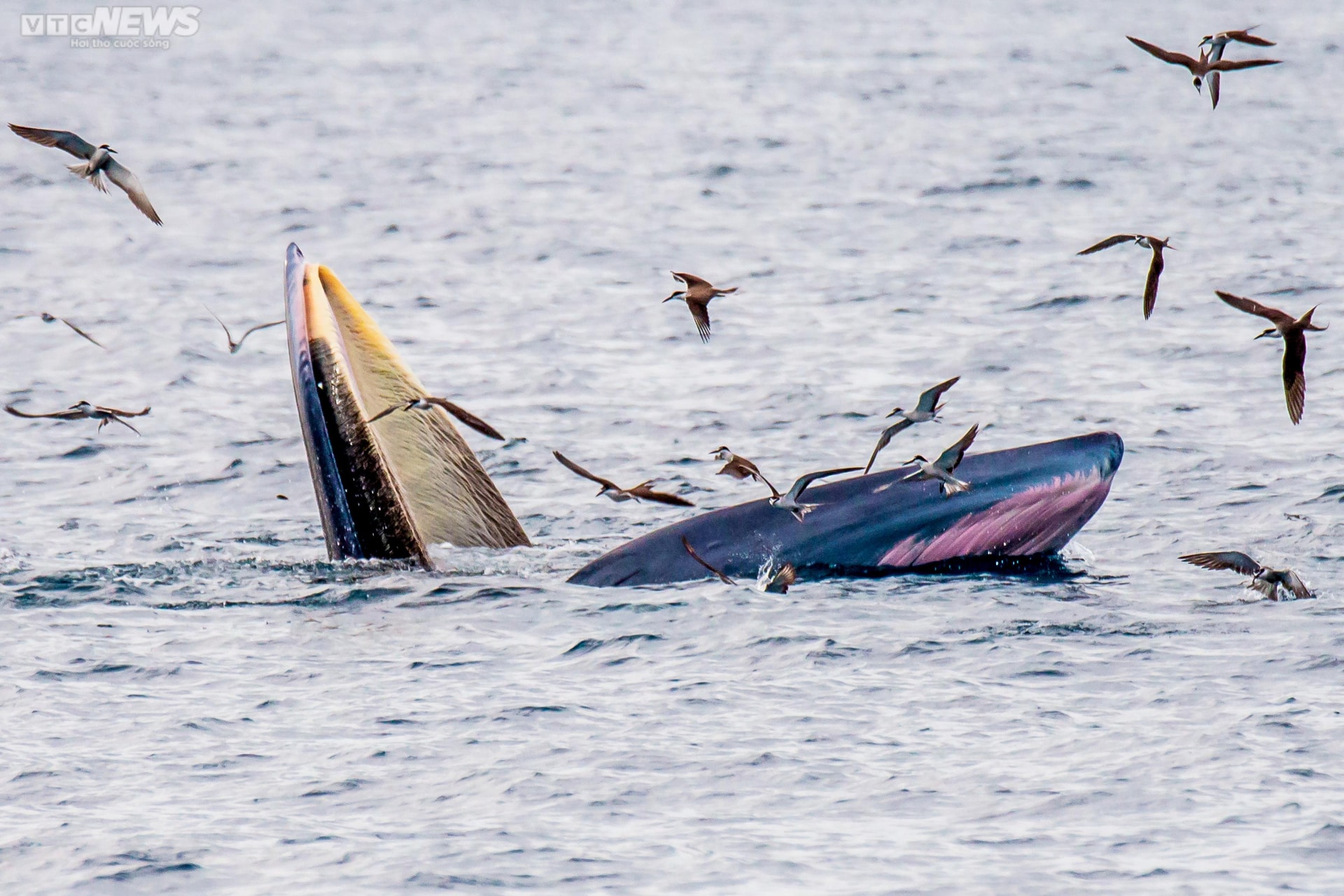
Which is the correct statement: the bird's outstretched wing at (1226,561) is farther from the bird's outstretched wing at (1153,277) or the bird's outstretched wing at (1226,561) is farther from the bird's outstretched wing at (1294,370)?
the bird's outstretched wing at (1153,277)

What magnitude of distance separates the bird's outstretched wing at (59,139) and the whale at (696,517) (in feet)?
5.25

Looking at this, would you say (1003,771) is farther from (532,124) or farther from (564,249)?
(532,124)

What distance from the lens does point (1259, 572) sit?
13.6m

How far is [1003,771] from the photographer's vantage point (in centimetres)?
1061

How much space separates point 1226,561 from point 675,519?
471 cm

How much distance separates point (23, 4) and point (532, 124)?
33603 millimetres

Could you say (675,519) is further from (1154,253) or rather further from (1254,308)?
(1254,308)

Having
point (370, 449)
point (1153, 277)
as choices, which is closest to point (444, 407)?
point (370, 449)

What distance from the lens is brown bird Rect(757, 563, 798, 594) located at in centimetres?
1360

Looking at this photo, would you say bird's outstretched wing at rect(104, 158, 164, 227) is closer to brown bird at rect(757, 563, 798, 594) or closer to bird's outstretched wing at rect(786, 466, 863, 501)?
bird's outstretched wing at rect(786, 466, 863, 501)

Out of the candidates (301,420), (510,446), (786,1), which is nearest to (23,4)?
(786,1)

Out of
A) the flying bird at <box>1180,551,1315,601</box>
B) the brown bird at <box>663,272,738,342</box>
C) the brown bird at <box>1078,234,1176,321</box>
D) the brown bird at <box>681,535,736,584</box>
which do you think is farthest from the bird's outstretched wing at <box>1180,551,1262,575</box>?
the brown bird at <box>663,272,738,342</box>

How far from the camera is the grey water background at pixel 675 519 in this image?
9.99 m

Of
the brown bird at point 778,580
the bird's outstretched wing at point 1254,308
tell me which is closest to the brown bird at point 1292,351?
the bird's outstretched wing at point 1254,308
